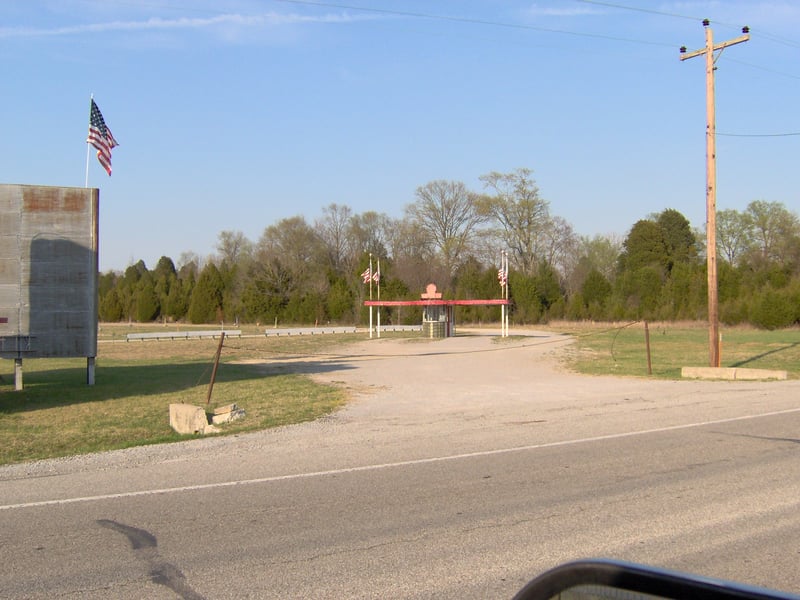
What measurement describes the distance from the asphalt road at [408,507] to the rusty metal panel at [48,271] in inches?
497

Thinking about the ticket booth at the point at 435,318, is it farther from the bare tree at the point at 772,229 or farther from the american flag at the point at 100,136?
the bare tree at the point at 772,229

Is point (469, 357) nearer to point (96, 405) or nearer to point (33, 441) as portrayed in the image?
point (96, 405)

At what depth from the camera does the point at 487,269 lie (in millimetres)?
81250

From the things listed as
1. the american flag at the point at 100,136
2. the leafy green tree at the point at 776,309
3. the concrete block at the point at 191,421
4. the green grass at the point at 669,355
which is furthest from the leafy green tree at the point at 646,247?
the concrete block at the point at 191,421

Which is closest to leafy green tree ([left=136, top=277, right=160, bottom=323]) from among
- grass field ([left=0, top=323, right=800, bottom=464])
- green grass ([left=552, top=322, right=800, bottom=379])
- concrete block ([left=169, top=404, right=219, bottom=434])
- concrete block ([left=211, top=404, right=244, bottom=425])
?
grass field ([left=0, top=323, right=800, bottom=464])

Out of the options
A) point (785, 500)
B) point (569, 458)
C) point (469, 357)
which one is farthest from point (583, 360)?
point (785, 500)

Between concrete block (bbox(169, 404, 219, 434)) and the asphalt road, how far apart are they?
1.32m

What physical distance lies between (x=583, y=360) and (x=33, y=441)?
25.0 metres

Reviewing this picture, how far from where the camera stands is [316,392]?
845 inches

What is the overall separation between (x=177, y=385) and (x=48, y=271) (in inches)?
203

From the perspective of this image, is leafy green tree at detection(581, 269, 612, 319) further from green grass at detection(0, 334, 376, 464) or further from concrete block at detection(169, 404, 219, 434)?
concrete block at detection(169, 404, 219, 434)

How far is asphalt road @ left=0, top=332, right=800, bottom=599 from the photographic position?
570 cm

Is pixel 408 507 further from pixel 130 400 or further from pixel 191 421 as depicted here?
pixel 130 400

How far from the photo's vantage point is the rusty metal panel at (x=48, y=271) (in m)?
23.4
